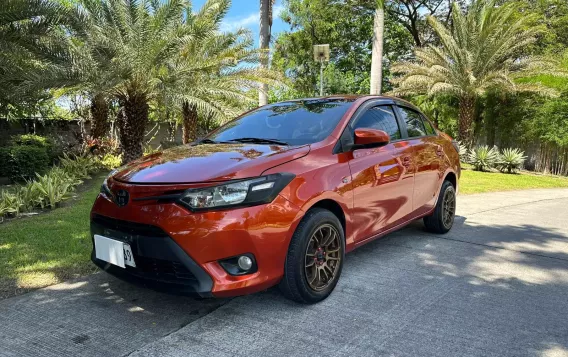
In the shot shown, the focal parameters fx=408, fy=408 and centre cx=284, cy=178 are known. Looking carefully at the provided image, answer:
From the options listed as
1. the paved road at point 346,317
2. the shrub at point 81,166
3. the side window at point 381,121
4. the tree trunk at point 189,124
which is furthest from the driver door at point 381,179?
the tree trunk at point 189,124

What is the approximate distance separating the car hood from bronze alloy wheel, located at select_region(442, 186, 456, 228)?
8.91 ft

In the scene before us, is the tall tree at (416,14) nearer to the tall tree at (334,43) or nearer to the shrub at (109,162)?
the tall tree at (334,43)

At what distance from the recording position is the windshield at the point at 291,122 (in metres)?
3.48

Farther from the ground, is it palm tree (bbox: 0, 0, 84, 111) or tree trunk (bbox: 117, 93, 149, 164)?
palm tree (bbox: 0, 0, 84, 111)

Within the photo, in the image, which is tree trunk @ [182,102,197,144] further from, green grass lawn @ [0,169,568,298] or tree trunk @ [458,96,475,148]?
tree trunk @ [458,96,475,148]

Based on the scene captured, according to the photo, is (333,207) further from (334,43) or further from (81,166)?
(334,43)

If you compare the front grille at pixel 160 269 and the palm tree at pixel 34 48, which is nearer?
the front grille at pixel 160 269

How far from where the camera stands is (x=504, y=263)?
4.14 metres

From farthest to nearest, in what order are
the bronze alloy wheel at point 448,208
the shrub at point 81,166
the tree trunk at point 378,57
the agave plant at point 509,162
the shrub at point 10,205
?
1. the agave plant at point 509,162
2. the tree trunk at point 378,57
3. the shrub at point 81,166
4. the shrub at point 10,205
5. the bronze alloy wheel at point 448,208

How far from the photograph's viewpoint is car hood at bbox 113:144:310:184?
2676 mm

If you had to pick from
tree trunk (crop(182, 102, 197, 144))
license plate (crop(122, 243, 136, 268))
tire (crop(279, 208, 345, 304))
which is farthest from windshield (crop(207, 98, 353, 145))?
tree trunk (crop(182, 102, 197, 144))

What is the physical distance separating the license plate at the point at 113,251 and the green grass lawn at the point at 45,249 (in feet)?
2.92

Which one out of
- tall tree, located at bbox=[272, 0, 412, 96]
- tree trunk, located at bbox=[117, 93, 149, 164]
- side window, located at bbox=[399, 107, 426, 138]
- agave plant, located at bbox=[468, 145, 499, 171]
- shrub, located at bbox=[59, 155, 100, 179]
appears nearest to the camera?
side window, located at bbox=[399, 107, 426, 138]

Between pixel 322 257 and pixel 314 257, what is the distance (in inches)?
4.1
